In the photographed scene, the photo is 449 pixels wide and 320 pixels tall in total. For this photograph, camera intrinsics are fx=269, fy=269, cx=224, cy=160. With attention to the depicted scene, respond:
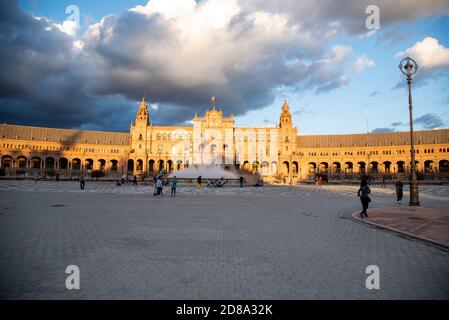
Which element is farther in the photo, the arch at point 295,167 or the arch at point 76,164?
the arch at point 295,167

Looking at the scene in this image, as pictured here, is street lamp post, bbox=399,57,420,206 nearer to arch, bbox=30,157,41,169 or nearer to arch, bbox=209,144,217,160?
arch, bbox=209,144,217,160

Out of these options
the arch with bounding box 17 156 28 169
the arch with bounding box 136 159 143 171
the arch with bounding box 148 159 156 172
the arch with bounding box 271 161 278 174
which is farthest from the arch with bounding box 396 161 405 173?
the arch with bounding box 17 156 28 169

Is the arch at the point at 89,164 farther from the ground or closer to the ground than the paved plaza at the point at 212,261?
farther from the ground

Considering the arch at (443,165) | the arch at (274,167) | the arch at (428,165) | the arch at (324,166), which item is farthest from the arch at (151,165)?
the arch at (443,165)

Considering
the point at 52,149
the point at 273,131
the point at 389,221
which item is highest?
the point at 273,131

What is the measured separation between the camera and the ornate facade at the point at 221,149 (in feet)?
288

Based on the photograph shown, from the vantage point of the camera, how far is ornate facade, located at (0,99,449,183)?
3455 inches

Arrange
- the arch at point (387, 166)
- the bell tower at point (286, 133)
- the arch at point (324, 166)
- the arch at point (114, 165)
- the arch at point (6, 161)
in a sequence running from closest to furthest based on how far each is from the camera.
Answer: the arch at point (6, 161) < the arch at point (387, 166) < the bell tower at point (286, 133) < the arch at point (114, 165) < the arch at point (324, 166)

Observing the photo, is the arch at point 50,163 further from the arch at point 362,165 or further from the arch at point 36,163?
the arch at point 362,165

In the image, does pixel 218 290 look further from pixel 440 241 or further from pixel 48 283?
pixel 440 241
